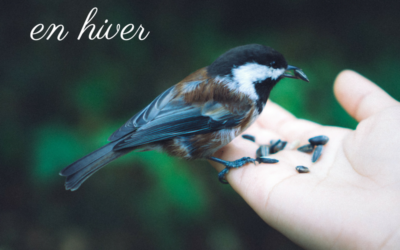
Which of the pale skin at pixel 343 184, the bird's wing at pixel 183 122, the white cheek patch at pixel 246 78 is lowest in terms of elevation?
the pale skin at pixel 343 184

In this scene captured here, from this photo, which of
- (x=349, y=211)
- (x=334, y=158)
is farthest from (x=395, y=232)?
(x=334, y=158)

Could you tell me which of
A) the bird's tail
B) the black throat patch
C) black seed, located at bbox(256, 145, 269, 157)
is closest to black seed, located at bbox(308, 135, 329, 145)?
black seed, located at bbox(256, 145, 269, 157)

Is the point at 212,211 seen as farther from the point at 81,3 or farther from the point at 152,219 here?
the point at 81,3

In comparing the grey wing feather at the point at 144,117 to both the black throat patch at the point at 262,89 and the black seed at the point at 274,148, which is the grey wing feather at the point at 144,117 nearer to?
the black throat patch at the point at 262,89

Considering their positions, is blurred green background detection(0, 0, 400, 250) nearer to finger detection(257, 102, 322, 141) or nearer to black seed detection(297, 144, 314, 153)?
finger detection(257, 102, 322, 141)

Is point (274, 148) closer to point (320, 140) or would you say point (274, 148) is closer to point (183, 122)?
point (320, 140)

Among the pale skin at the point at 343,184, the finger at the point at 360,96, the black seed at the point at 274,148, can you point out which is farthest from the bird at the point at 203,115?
the finger at the point at 360,96
